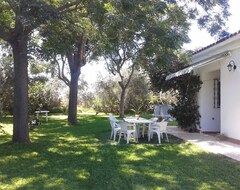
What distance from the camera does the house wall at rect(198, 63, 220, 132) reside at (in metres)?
19.8

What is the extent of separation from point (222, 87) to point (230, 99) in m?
1.10

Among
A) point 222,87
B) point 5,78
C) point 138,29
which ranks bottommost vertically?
point 222,87

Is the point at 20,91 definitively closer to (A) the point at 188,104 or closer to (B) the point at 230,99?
(B) the point at 230,99

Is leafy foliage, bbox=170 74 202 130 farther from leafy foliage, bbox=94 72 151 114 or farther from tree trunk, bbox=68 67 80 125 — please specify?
leafy foliage, bbox=94 72 151 114

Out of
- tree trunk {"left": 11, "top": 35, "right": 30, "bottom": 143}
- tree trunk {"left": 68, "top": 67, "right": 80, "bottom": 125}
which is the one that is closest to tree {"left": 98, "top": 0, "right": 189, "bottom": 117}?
tree trunk {"left": 11, "top": 35, "right": 30, "bottom": 143}

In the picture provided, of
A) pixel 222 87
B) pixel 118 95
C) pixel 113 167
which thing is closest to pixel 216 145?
pixel 222 87

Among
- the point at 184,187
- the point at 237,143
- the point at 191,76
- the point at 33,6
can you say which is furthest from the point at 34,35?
the point at 184,187

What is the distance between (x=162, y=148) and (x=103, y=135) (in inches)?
211

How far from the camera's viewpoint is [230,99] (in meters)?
15.9

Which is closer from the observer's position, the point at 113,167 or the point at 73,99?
the point at 113,167

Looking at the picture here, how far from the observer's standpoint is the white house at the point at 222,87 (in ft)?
50.0

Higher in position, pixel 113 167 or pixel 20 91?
pixel 20 91

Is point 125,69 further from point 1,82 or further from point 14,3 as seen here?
point 14,3

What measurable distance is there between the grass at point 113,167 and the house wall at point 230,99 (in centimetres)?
248
